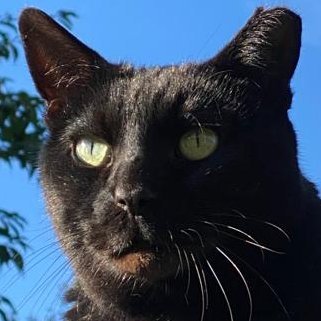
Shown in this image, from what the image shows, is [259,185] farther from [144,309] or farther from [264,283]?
[144,309]

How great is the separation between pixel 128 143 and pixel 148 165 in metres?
0.11

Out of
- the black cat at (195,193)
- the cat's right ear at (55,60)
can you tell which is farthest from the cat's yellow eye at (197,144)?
the cat's right ear at (55,60)

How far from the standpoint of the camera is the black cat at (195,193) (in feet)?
7.08

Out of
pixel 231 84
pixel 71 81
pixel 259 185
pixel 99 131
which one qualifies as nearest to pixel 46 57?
pixel 71 81

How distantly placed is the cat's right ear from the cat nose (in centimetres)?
50

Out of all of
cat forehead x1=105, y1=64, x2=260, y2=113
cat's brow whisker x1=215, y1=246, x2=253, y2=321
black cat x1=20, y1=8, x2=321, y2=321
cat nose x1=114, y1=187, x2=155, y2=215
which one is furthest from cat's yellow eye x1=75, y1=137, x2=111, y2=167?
cat's brow whisker x1=215, y1=246, x2=253, y2=321

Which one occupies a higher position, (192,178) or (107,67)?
(107,67)

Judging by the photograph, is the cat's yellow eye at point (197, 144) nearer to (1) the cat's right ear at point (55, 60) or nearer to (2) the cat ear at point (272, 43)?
(2) the cat ear at point (272, 43)

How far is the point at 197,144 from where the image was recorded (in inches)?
88.2

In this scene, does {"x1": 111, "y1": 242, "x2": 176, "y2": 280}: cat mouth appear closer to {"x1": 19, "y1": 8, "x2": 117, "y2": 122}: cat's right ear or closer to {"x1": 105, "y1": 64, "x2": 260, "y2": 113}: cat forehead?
{"x1": 105, "y1": 64, "x2": 260, "y2": 113}: cat forehead

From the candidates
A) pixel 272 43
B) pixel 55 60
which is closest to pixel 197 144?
pixel 272 43

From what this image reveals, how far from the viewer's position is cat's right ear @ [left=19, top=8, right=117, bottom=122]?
2.54 metres

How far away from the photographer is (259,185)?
223 centimetres

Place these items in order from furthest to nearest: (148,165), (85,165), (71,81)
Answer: (71,81) → (85,165) → (148,165)
